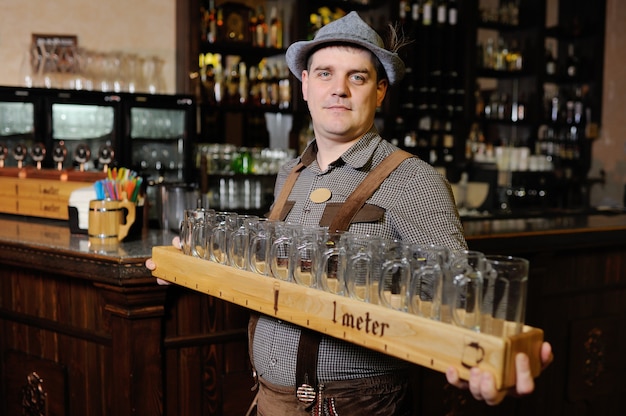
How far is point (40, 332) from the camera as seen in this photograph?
2621 millimetres

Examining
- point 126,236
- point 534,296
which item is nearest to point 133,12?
point 126,236

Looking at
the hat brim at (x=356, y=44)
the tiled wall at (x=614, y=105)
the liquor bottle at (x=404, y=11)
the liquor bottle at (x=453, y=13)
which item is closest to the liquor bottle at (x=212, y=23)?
the liquor bottle at (x=404, y=11)

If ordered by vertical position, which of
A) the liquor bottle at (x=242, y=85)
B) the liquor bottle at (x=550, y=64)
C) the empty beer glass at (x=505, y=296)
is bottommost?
the empty beer glass at (x=505, y=296)

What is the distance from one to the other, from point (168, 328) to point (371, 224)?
3.41 feet

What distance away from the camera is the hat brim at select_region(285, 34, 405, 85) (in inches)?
67.7

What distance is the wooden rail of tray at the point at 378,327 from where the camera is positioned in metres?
1.17

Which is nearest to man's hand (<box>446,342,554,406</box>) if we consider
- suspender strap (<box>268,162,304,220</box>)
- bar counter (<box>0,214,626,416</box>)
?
suspender strap (<box>268,162,304,220</box>)

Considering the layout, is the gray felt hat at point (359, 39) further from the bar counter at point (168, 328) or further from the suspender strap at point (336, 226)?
the bar counter at point (168, 328)

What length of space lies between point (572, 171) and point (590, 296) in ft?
14.0

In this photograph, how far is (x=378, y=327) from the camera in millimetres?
1346

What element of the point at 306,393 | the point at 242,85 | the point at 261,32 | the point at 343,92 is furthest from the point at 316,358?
the point at 261,32

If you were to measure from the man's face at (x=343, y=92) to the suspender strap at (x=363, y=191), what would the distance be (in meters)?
0.13

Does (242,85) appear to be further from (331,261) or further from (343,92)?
(331,261)

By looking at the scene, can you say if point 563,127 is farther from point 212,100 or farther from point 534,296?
point 534,296
